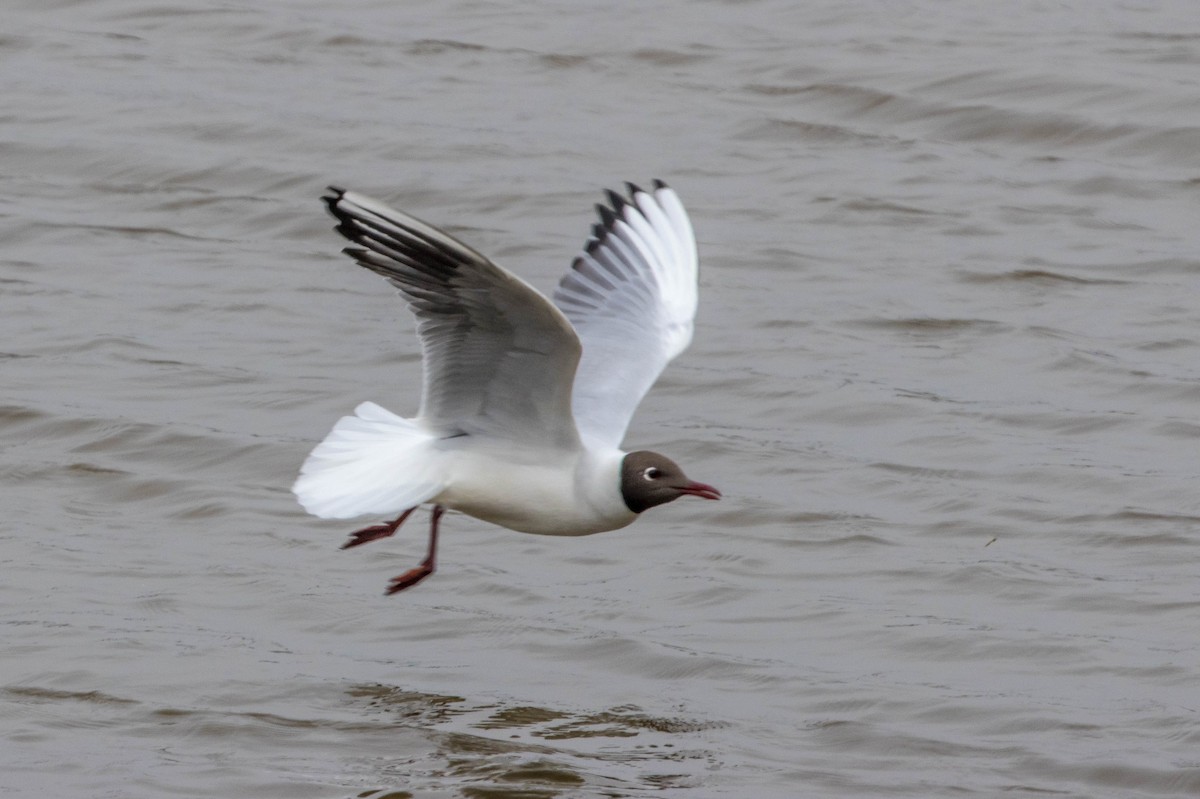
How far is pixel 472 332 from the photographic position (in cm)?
586

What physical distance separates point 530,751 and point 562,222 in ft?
18.7

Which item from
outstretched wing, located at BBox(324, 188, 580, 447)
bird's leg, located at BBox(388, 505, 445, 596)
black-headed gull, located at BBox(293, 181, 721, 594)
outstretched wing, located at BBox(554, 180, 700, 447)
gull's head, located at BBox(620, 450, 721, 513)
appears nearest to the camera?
outstretched wing, located at BBox(324, 188, 580, 447)

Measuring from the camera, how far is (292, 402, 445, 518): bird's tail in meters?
5.83

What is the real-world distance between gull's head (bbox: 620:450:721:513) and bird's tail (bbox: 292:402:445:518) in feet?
1.77

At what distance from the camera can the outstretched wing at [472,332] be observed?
17.9ft

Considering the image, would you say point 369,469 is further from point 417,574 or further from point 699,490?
point 699,490

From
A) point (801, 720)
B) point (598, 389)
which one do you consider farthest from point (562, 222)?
point (801, 720)

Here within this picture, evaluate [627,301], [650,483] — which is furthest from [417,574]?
[627,301]

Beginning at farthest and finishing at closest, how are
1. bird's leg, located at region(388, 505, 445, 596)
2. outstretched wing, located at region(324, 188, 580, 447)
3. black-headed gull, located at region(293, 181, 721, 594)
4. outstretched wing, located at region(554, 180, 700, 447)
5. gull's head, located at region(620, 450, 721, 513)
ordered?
1. outstretched wing, located at region(554, 180, 700, 447)
2. bird's leg, located at region(388, 505, 445, 596)
3. gull's head, located at region(620, 450, 721, 513)
4. black-headed gull, located at region(293, 181, 721, 594)
5. outstretched wing, located at region(324, 188, 580, 447)

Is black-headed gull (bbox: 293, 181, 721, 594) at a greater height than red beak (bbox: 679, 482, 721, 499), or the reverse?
black-headed gull (bbox: 293, 181, 721, 594)

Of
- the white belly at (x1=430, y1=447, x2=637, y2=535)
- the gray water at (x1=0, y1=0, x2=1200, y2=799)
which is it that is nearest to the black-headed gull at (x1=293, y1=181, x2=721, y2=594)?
the white belly at (x1=430, y1=447, x2=637, y2=535)

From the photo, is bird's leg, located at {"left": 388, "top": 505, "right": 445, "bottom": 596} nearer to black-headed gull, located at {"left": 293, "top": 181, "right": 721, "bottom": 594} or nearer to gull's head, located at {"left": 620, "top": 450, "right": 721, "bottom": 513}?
black-headed gull, located at {"left": 293, "top": 181, "right": 721, "bottom": 594}

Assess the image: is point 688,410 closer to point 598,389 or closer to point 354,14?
point 598,389

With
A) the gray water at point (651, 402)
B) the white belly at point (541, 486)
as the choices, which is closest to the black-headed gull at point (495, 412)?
the white belly at point (541, 486)
